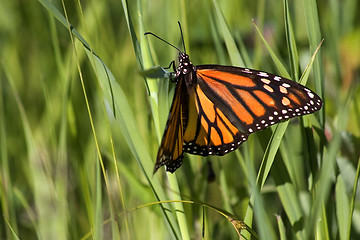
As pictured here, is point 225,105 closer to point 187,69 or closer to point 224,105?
point 224,105

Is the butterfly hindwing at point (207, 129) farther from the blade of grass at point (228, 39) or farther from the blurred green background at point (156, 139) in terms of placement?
the blade of grass at point (228, 39)

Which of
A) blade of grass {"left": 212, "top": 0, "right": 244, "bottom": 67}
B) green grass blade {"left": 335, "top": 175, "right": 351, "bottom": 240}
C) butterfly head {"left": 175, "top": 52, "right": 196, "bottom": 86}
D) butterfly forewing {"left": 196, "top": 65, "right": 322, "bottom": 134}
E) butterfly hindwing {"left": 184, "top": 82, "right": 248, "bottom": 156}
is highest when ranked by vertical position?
blade of grass {"left": 212, "top": 0, "right": 244, "bottom": 67}

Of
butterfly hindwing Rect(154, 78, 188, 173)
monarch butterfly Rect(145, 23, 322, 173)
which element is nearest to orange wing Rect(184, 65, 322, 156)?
monarch butterfly Rect(145, 23, 322, 173)

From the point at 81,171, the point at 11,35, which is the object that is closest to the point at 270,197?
the point at 81,171

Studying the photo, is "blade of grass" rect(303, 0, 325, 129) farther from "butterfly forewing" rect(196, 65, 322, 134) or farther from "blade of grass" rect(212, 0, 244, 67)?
"blade of grass" rect(212, 0, 244, 67)

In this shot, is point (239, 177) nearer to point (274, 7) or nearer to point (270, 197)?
point (270, 197)

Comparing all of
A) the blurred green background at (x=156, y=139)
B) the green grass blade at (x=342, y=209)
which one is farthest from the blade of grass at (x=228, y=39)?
the green grass blade at (x=342, y=209)

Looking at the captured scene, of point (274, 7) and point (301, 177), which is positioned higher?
point (274, 7)
